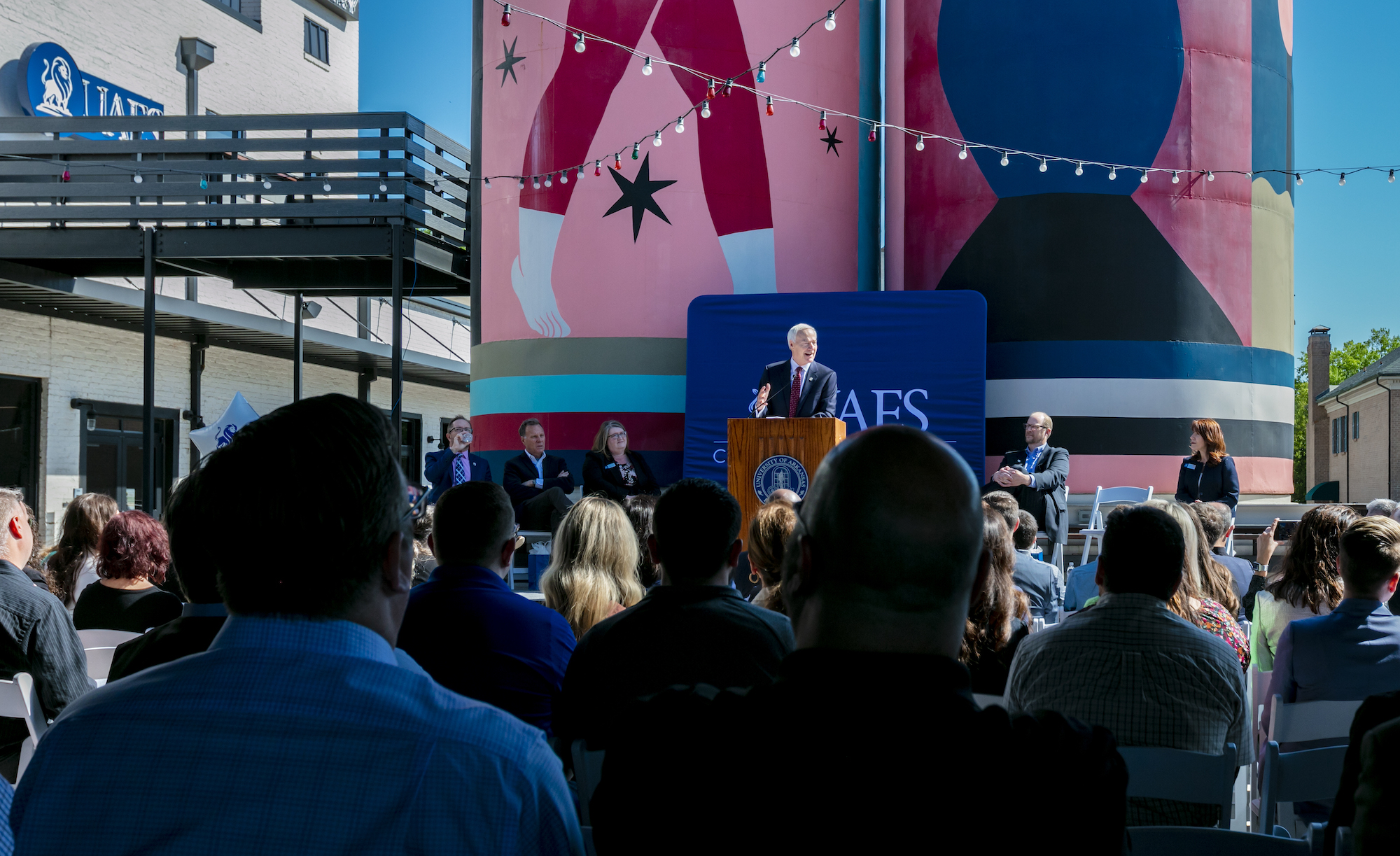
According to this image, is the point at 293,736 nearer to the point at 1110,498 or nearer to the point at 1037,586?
the point at 1037,586

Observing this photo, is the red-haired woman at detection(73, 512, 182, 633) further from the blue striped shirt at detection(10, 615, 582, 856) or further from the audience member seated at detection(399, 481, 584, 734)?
the blue striped shirt at detection(10, 615, 582, 856)

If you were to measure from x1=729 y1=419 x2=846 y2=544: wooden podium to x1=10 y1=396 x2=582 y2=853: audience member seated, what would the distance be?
5.18m

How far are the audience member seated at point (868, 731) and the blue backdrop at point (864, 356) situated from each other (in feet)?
25.1

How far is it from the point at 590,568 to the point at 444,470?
5.17 m

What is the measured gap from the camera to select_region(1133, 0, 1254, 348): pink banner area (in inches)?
377

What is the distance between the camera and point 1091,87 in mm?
9570

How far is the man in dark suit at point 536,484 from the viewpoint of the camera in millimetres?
8219

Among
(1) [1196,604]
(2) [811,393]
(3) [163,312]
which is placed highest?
(3) [163,312]

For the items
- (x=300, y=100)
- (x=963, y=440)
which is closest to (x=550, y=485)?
(x=963, y=440)

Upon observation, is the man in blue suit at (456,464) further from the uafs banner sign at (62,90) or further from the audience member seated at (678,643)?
the uafs banner sign at (62,90)

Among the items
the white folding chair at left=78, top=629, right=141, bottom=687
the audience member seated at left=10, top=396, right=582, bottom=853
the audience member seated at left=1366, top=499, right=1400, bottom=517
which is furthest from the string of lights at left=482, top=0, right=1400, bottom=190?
the audience member seated at left=10, top=396, right=582, bottom=853

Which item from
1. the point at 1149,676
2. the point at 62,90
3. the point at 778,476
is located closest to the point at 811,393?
the point at 778,476

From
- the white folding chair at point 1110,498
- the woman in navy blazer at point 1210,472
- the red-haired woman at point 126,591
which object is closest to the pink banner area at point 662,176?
the white folding chair at point 1110,498

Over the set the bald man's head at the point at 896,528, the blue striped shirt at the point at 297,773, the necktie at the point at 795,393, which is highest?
the necktie at the point at 795,393
